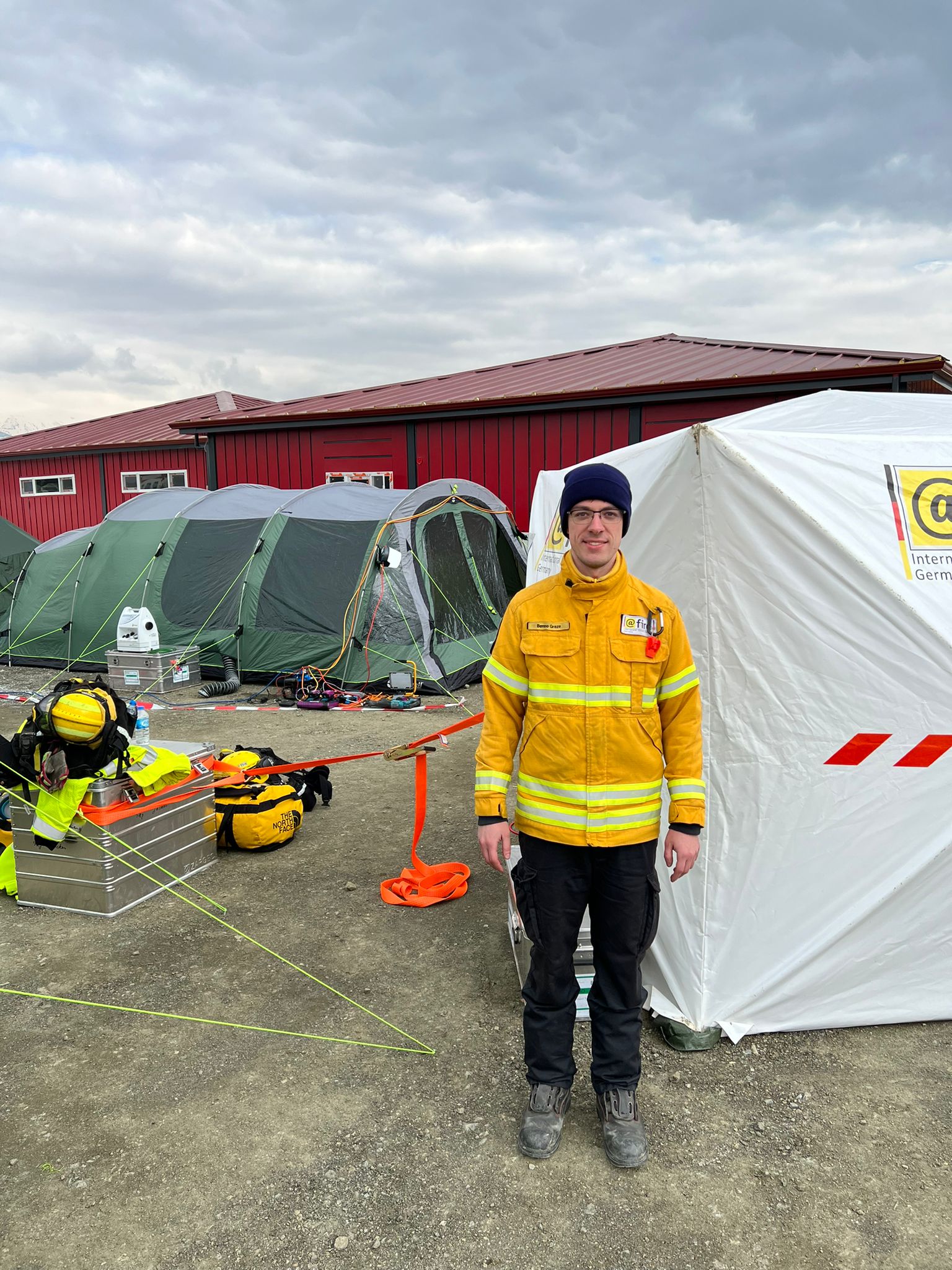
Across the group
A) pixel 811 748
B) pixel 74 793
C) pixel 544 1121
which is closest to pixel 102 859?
pixel 74 793

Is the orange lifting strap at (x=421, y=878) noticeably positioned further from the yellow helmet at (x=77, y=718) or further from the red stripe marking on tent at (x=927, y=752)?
the red stripe marking on tent at (x=927, y=752)

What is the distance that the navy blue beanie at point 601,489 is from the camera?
2371 mm

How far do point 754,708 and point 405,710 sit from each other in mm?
5791

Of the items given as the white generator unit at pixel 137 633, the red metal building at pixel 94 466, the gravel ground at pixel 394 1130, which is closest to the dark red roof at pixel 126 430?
the red metal building at pixel 94 466

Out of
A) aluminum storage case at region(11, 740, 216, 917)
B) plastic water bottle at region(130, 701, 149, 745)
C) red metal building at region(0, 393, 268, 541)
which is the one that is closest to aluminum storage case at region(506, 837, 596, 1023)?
aluminum storage case at region(11, 740, 216, 917)

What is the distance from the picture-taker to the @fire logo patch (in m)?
3.03

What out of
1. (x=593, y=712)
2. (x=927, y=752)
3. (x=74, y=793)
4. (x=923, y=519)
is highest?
(x=923, y=519)

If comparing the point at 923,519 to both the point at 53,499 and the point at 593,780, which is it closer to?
the point at 593,780

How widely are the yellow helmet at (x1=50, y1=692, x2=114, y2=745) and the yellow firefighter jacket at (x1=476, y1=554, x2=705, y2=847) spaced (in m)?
2.21

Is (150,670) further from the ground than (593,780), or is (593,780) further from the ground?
(593,780)

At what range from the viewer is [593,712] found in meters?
2.40

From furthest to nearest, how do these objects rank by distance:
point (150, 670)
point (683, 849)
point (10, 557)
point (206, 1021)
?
point (10, 557) → point (150, 670) → point (206, 1021) → point (683, 849)

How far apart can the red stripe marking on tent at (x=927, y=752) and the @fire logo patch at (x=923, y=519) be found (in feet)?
1.83

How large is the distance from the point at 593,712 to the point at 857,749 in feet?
3.84
